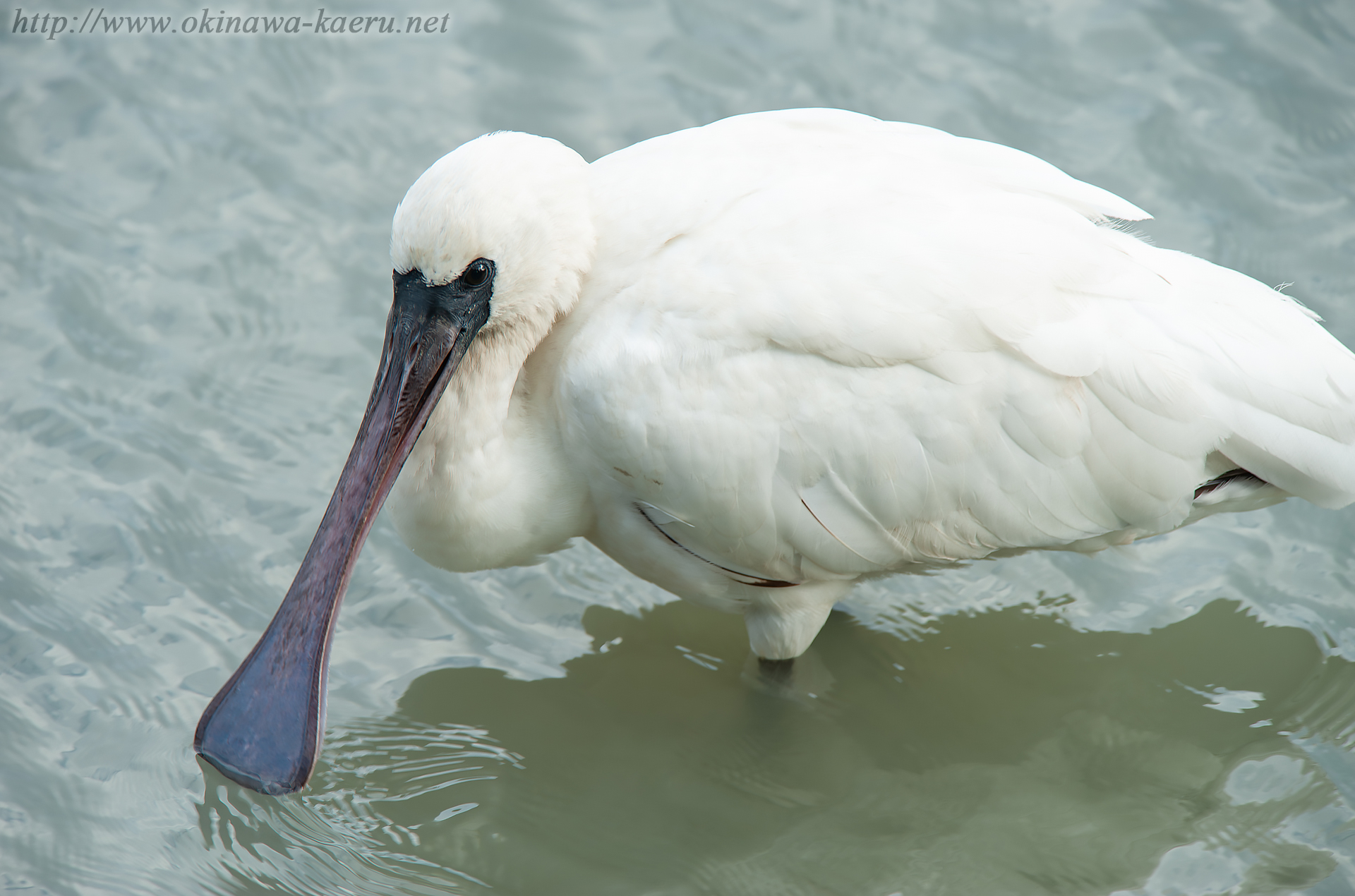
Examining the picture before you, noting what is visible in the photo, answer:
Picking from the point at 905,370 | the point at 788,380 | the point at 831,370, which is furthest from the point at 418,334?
the point at 905,370

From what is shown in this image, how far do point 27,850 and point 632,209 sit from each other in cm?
296

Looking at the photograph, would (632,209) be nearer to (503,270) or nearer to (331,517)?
(503,270)

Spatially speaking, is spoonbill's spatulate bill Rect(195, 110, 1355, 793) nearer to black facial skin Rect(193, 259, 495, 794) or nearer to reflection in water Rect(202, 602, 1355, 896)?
black facial skin Rect(193, 259, 495, 794)

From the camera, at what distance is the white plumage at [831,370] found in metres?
4.26

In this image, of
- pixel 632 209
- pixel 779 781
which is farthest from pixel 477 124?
pixel 779 781

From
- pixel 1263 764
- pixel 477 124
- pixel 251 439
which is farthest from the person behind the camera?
pixel 477 124

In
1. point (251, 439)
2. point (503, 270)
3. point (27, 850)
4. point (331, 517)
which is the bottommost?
point (27, 850)

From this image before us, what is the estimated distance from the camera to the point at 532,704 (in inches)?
207

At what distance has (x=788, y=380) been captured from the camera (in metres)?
4.29

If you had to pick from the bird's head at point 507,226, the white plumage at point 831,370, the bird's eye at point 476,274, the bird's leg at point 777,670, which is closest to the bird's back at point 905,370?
the white plumage at point 831,370

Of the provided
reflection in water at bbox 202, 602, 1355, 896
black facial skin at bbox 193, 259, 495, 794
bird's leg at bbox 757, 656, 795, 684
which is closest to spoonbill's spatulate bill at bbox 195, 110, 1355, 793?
black facial skin at bbox 193, 259, 495, 794

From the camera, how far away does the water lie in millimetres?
4680

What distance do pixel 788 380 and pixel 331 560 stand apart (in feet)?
5.23

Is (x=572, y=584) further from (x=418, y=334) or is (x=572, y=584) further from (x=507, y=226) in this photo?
(x=507, y=226)
